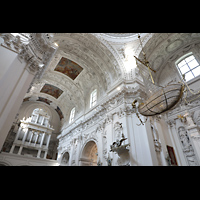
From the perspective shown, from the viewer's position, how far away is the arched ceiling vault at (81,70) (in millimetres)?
10164

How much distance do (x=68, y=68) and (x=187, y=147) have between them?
38.1ft

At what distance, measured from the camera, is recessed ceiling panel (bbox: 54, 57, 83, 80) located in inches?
485

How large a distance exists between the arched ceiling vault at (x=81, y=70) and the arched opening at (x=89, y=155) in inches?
157

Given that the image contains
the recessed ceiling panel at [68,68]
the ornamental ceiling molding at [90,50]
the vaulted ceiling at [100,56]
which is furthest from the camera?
the recessed ceiling panel at [68,68]

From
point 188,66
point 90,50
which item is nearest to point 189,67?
point 188,66

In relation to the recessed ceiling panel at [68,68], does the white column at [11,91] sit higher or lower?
lower

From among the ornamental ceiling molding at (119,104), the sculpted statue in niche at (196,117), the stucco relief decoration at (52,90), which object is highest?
the stucco relief decoration at (52,90)

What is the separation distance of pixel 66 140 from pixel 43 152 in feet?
10.9

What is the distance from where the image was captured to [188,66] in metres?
9.56

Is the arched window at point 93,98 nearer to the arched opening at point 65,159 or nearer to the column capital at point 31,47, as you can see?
the arched opening at point 65,159

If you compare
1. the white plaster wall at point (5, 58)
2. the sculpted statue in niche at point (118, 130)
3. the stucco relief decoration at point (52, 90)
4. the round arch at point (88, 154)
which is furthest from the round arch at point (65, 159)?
the white plaster wall at point (5, 58)

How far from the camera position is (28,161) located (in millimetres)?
11922
